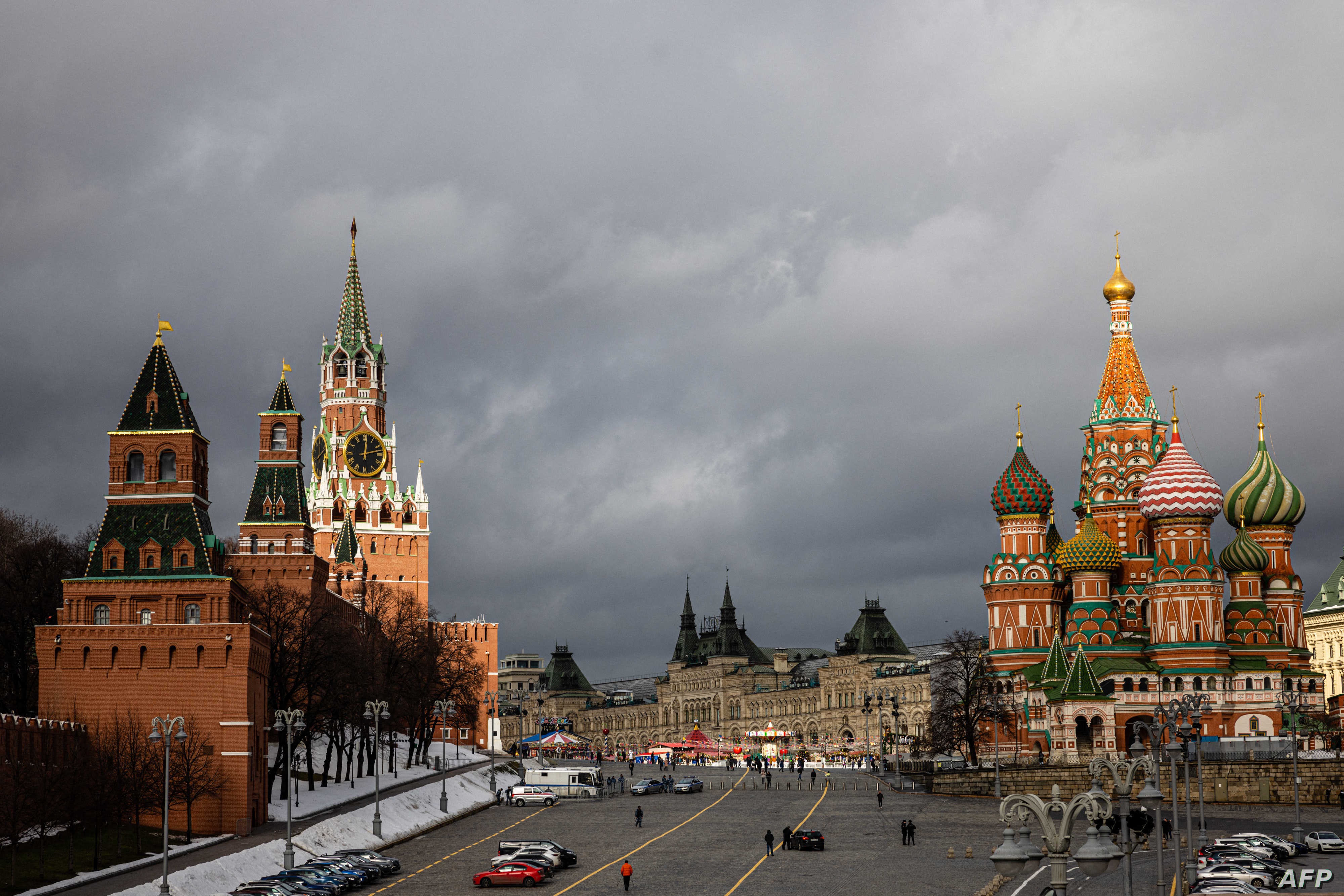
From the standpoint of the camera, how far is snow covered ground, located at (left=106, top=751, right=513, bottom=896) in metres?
49.3

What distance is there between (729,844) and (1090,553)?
1948 inches

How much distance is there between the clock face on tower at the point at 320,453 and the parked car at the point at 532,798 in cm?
8266

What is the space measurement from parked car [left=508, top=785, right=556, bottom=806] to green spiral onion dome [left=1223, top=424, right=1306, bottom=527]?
50.3 meters

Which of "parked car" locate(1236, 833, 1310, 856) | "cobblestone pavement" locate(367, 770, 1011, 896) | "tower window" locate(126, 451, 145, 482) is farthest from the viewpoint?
"tower window" locate(126, 451, 145, 482)

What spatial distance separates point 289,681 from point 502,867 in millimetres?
33714

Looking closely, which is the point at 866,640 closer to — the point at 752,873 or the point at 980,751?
the point at 980,751

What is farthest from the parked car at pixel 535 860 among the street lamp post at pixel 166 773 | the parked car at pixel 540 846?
the street lamp post at pixel 166 773

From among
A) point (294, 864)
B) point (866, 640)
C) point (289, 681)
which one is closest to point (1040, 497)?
point (289, 681)

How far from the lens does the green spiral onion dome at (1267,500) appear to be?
10612 cm

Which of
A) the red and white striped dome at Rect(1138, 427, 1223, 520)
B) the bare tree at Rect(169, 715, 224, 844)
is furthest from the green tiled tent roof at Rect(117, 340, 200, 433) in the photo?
the red and white striped dome at Rect(1138, 427, 1223, 520)

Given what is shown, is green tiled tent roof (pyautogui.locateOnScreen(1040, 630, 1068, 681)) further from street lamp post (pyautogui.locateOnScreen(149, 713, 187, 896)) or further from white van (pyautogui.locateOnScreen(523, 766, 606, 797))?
street lamp post (pyautogui.locateOnScreen(149, 713, 187, 896))

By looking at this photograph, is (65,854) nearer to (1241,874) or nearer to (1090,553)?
(1241,874)

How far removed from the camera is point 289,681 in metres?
81.9

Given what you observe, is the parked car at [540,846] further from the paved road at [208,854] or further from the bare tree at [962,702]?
the bare tree at [962,702]
